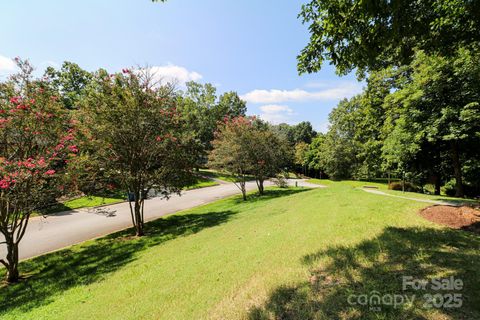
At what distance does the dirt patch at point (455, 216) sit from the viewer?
17.1ft

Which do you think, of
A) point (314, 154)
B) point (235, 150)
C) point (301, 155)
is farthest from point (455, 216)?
point (301, 155)

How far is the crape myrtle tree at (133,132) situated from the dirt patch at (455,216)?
1010cm

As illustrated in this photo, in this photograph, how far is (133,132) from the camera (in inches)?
387

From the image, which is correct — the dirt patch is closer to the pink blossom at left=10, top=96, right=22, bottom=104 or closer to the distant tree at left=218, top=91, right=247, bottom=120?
the pink blossom at left=10, top=96, right=22, bottom=104

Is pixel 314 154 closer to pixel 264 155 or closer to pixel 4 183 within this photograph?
pixel 264 155

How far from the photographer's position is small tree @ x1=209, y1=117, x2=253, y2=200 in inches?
686

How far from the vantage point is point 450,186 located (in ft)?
56.6

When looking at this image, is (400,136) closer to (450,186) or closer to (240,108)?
(450,186)

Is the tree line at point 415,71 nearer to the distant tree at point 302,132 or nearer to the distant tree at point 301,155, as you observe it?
the distant tree at point 301,155

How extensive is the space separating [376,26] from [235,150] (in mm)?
13538

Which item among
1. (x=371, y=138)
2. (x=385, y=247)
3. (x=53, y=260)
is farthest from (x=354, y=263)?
(x=371, y=138)

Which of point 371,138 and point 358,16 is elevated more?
point 358,16

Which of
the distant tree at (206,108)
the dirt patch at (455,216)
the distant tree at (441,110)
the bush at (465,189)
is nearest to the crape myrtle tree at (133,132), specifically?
the dirt patch at (455,216)

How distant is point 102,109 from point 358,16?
9.63 meters
